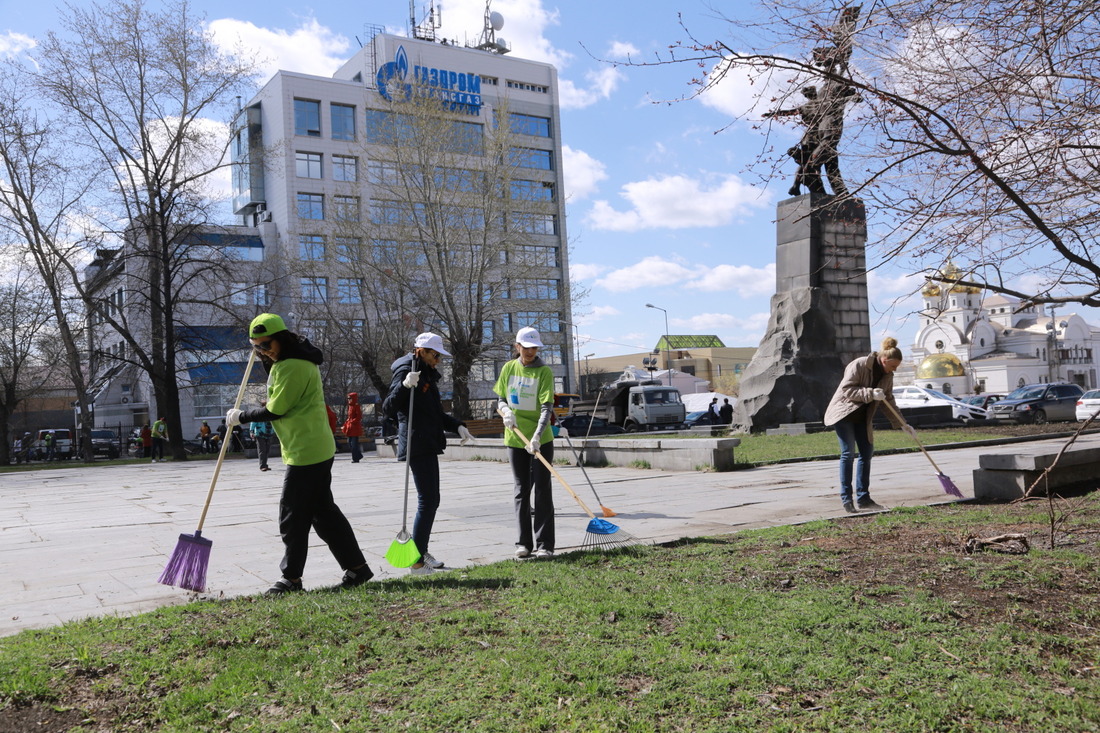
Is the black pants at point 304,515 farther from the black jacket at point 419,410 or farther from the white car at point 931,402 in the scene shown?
the white car at point 931,402

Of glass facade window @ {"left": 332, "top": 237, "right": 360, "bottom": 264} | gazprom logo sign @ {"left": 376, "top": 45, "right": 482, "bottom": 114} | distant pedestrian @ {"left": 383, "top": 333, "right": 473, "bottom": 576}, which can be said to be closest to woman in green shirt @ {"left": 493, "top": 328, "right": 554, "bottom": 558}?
distant pedestrian @ {"left": 383, "top": 333, "right": 473, "bottom": 576}

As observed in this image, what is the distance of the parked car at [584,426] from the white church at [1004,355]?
207 ft

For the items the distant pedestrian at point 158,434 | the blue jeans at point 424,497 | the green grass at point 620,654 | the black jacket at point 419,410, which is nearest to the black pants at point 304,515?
the green grass at point 620,654

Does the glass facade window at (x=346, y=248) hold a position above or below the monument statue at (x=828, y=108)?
above

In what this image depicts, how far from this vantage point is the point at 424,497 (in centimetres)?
624

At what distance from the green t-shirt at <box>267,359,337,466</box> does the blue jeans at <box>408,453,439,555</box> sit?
835mm

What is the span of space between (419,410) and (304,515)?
1.23m

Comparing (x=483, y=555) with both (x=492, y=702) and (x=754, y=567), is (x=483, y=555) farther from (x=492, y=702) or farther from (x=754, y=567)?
(x=492, y=702)

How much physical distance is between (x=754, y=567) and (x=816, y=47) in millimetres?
3094

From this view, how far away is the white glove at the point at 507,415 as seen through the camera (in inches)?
257

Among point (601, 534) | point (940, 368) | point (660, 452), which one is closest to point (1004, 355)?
point (940, 368)

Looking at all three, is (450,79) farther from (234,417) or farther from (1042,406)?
(234,417)

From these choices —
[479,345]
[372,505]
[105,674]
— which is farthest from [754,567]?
[479,345]

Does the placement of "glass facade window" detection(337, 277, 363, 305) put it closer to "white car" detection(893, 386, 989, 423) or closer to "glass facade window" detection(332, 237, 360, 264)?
"glass facade window" detection(332, 237, 360, 264)
